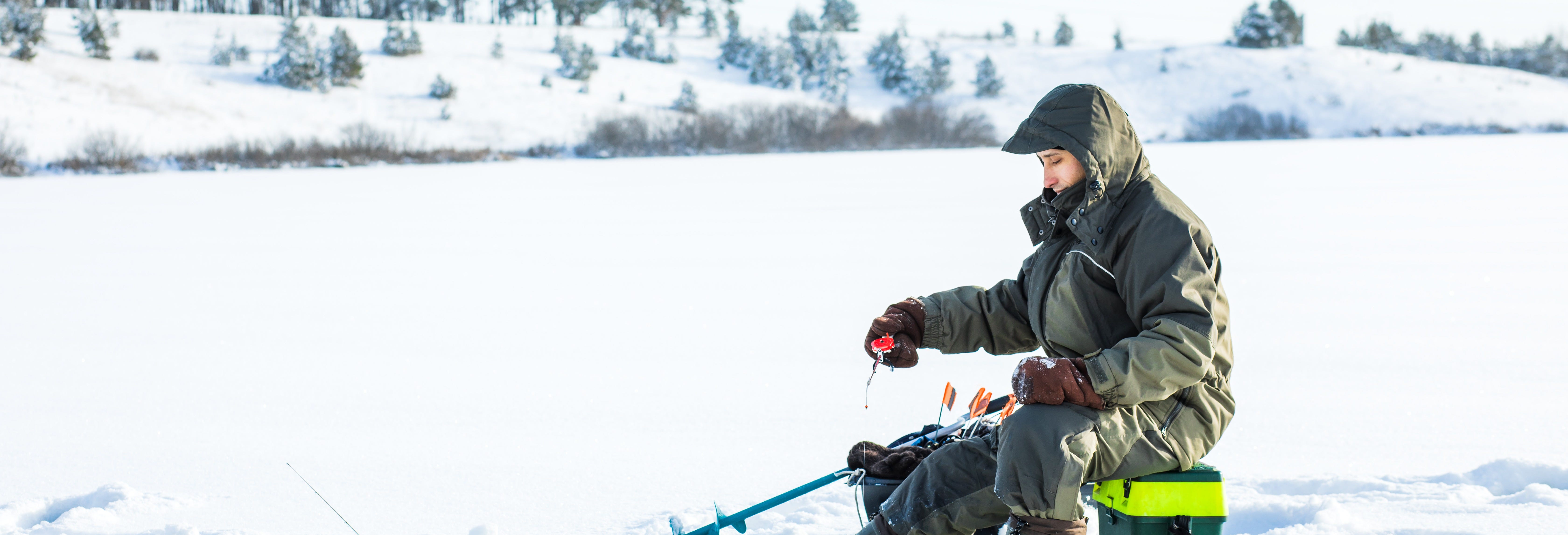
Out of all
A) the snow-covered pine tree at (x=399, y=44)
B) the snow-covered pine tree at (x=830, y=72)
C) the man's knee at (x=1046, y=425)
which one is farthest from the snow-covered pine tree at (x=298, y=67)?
the man's knee at (x=1046, y=425)

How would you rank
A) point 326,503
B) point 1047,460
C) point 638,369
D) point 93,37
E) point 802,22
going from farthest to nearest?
point 802,22 < point 93,37 < point 638,369 < point 326,503 < point 1047,460

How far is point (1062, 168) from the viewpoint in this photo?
208 cm

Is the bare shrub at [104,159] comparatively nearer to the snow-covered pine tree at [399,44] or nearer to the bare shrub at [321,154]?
the bare shrub at [321,154]

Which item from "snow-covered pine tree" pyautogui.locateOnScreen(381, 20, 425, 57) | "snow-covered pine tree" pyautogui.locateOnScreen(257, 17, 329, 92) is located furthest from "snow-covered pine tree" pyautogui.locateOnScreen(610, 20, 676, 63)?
"snow-covered pine tree" pyautogui.locateOnScreen(257, 17, 329, 92)

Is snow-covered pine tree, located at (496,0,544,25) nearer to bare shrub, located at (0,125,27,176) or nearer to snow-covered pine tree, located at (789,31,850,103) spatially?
snow-covered pine tree, located at (789,31,850,103)

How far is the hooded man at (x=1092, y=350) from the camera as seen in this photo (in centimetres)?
183

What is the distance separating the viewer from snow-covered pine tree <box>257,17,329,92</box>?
120 ft

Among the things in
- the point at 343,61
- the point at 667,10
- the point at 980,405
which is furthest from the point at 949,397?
the point at 667,10

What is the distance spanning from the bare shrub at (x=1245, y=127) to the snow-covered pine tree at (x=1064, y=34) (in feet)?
58.6

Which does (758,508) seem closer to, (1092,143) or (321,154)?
(1092,143)

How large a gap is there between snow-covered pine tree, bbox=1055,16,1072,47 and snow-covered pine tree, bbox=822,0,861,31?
12.8 meters

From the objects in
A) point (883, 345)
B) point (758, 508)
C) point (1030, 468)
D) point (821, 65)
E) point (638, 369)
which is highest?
point (821, 65)

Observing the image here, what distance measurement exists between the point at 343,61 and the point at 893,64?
22491 millimetres

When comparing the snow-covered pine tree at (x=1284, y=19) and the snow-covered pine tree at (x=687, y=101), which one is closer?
the snow-covered pine tree at (x=687, y=101)
